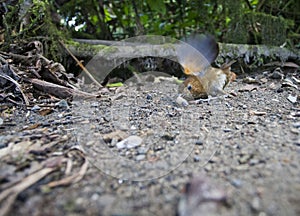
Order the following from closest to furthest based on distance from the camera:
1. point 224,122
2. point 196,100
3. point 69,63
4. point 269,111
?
1. point 224,122
2. point 269,111
3. point 196,100
4. point 69,63

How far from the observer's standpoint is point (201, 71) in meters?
1.54

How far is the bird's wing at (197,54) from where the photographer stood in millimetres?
1558

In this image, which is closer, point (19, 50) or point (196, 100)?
point (196, 100)

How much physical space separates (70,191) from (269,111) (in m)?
0.89

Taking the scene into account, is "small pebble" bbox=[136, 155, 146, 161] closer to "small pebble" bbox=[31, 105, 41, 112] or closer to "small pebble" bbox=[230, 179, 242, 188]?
"small pebble" bbox=[230, 179, 242, 188]

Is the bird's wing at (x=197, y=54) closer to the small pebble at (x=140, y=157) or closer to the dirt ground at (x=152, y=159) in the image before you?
the dirt ground at (x=152, y=159)

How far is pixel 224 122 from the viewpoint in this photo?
1055mm

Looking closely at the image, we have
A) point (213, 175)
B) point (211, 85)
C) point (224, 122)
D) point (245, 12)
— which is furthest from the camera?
point (245, 12)

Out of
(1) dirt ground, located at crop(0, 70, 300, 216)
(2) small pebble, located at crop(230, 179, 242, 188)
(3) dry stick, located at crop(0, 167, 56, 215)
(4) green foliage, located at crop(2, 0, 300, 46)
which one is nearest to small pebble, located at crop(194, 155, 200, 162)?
(1) dirt ground, located at crop(0, 70, 300, 216)

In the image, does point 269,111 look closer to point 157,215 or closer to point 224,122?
point 224,122

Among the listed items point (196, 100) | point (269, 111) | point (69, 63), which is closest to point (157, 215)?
point (269, 111)

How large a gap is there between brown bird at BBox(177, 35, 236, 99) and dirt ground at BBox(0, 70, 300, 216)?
0.18 metres

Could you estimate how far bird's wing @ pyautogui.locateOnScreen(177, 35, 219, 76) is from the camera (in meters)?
1.56

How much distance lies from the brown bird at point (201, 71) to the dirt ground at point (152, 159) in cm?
18
